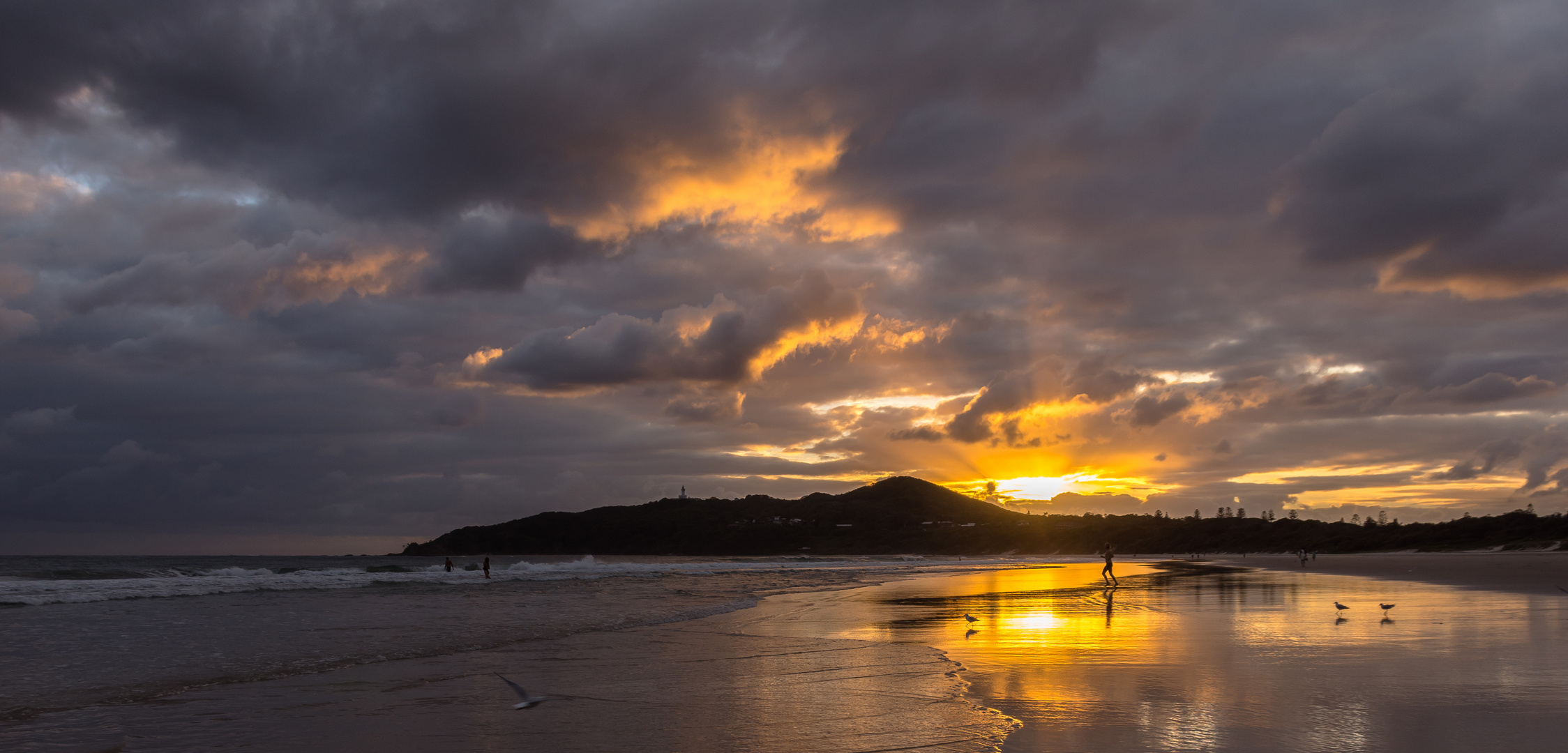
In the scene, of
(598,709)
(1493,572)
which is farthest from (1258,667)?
(1493,572)

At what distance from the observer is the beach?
8.23m

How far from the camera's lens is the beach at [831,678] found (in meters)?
8.23

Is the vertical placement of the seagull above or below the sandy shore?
above

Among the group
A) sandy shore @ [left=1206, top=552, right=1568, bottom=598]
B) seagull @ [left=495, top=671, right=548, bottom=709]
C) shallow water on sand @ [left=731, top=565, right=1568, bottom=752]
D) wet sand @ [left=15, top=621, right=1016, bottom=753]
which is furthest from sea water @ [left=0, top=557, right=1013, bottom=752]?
sandy shore @ [left=1206, top=552, right=1568, bottom=598]

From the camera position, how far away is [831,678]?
39.3 feet

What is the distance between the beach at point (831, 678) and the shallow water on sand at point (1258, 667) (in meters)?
0.05

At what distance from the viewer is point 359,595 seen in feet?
124

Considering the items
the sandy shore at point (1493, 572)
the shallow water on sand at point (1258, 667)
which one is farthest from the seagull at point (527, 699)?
the sandy shore at point (1493, 572)

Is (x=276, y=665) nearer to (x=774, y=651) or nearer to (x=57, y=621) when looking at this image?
(x=774, y=651)

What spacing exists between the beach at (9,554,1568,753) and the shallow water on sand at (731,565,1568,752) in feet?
0.18

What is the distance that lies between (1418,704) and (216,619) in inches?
1095

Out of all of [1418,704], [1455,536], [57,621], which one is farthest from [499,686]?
[1455,536]

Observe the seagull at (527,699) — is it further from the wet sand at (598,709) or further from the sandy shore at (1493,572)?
the sandy shore at (1493,572)

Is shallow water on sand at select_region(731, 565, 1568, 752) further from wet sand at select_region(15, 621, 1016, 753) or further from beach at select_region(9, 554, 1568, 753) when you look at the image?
wet sand at select_region(15, 621, 1016, 753)
